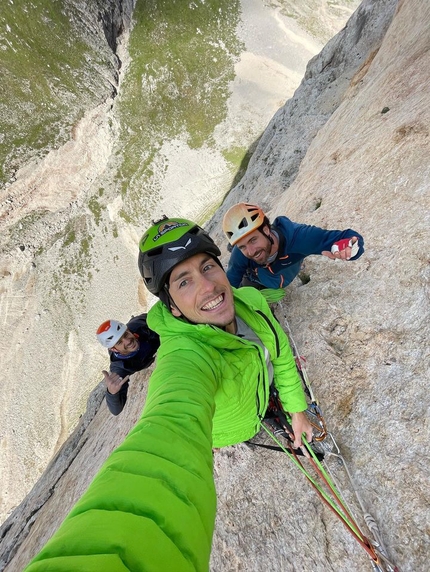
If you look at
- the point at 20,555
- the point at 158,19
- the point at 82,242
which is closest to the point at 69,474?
the point at 20,555

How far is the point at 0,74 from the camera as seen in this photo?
56.3m

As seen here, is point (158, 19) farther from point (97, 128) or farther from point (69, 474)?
point (69, 474)

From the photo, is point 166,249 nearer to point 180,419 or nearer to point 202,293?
point 202,293

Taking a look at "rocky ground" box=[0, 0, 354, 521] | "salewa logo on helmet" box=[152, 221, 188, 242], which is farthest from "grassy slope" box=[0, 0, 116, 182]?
"salewa logo on helmet" box=[152, 221, 188, 242]

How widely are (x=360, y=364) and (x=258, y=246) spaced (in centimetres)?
332

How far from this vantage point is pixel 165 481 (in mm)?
2029

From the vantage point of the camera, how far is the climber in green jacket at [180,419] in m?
1.60

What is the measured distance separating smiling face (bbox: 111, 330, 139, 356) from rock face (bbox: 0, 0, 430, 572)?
2.69 metres

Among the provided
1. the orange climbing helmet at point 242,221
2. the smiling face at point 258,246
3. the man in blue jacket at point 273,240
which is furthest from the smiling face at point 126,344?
the smiling face at point 258,246

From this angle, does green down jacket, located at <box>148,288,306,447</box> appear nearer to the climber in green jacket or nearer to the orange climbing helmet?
the climber in green jacket

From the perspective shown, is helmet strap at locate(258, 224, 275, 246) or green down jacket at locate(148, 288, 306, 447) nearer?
green down jacket at locate(148, 288, 306, 447)

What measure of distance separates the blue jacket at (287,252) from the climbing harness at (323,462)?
237 centimetres

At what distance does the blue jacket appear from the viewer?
6.66 meters

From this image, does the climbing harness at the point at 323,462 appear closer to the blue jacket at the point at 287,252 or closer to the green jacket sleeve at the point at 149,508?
the blue jacket at the point at 287,252
